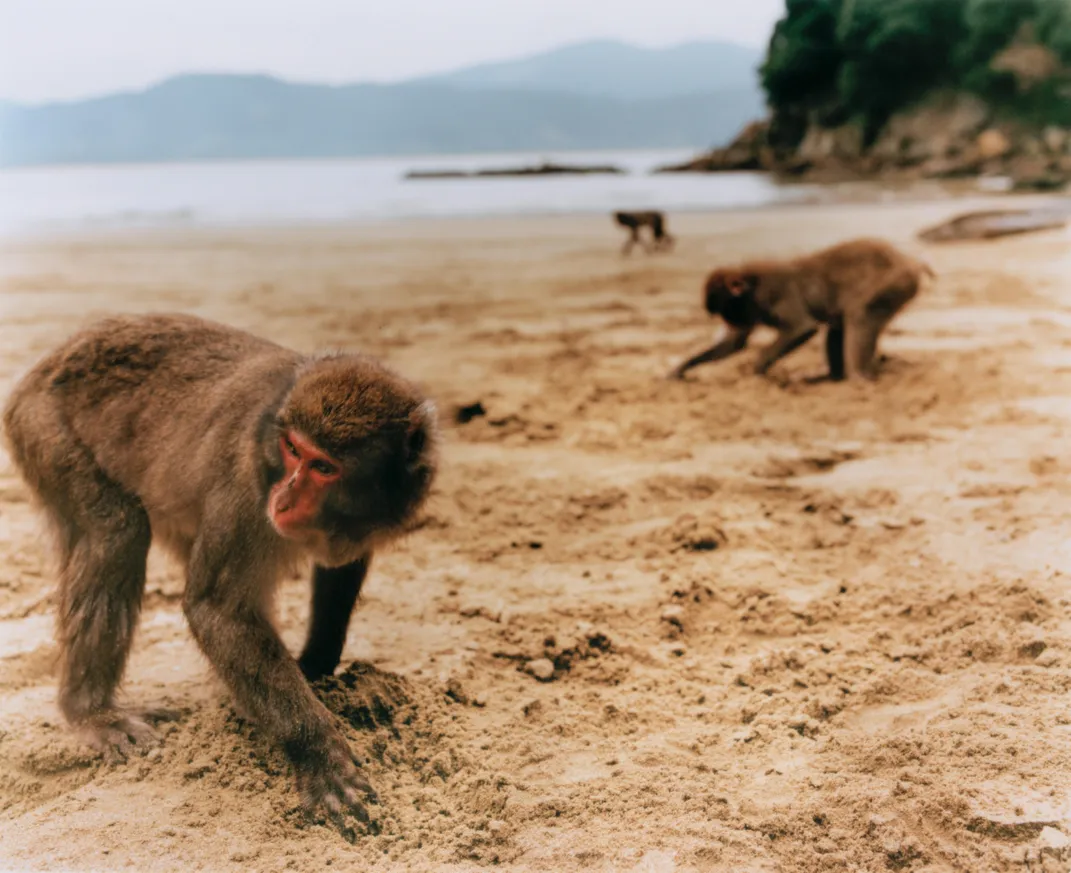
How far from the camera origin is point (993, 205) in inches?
182

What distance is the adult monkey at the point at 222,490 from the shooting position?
2.01 meters

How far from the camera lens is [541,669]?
2.62 metres

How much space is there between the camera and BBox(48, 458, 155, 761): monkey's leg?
2367 millimetres

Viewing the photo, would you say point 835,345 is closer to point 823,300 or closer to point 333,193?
point 823,300

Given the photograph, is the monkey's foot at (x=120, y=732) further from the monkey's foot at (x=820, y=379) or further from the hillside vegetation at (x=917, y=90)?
the monkey's foot at (x=820, y=379)

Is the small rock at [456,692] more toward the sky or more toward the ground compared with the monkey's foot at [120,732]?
more toward the ground

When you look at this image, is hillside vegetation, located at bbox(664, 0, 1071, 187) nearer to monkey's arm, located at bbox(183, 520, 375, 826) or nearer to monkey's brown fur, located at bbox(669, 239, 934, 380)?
monkey's brown fur, located at bbox(669, 239, 934, 380)

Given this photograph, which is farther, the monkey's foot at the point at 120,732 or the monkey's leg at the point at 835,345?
the monkey's leg at the point at 835,345

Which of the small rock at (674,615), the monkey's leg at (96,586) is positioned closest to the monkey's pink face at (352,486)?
the monkey's leg at (96,586)

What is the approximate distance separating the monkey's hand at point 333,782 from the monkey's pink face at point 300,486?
480 millimetres

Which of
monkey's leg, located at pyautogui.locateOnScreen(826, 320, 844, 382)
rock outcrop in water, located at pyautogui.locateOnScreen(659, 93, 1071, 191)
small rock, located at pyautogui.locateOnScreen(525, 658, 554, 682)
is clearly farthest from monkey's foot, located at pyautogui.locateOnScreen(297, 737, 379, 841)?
monkey's leg, located at pyautogui.locateOnScreen(826, 320, 844, 382)

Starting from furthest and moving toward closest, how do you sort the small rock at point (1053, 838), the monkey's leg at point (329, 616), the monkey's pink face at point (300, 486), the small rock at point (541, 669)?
the small rock at point (541, 669)
the monkey's leg at point (329, 616)
the monkey's pink face at point (300, 486)
the small rock at point (1053, 838)

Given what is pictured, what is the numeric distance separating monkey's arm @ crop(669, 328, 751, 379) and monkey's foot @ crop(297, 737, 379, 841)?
12.0ft

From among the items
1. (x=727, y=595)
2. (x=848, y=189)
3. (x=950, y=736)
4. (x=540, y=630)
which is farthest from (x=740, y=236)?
(x=950, y=736)
